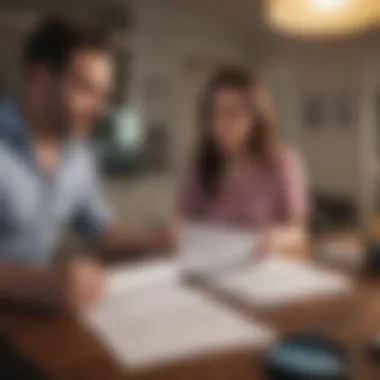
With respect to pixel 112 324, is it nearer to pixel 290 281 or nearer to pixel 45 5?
pixel 290 281

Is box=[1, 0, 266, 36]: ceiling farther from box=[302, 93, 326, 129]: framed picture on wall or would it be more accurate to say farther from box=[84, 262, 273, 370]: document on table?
box=[84, 262, 273, 370]: document on table

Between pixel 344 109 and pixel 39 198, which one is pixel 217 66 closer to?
pixel 344 109

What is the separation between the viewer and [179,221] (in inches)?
34.4

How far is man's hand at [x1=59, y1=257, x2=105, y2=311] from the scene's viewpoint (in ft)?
2.34

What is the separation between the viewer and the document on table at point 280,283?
762mm

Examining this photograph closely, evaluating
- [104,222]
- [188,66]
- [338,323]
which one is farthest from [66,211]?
[338,323]

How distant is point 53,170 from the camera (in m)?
0.77

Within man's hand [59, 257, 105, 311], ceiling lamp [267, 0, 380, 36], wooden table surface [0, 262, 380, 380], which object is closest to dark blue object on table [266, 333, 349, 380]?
wooden table surface [0, 262, 380, 380]

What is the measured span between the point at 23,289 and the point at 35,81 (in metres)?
0.29

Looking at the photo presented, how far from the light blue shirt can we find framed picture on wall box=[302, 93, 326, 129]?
351mm

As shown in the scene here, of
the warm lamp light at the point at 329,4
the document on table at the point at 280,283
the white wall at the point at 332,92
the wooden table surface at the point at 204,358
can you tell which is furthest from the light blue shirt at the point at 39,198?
the warm lamp light at the point at 329,4

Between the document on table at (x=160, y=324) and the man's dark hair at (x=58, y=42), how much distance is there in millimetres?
316

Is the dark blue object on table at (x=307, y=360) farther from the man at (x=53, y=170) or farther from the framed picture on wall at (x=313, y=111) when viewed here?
the framed picture on wall at (x=313, y=111)

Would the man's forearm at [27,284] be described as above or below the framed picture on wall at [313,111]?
below
